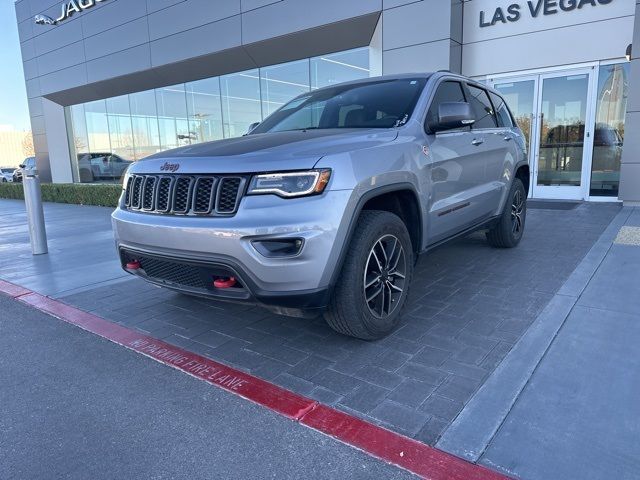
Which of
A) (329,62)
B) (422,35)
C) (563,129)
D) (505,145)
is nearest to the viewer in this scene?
(505,145)

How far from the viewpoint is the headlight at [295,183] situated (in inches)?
107

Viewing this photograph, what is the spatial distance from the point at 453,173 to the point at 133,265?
8.88 feet

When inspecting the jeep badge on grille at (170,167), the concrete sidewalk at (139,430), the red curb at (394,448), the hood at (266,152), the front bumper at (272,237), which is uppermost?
the hood at (266,152)

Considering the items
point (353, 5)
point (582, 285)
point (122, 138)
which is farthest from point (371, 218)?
point (122, 138)

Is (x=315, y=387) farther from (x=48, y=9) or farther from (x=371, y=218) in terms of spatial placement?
(x=48, y=9)

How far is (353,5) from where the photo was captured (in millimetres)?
10695

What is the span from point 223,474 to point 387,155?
212cm

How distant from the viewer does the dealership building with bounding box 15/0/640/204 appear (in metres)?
9.13

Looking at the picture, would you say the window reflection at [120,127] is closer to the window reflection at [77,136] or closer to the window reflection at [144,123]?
the window reflection at [144,123]

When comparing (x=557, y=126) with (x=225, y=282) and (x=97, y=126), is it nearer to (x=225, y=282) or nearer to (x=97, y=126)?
(x=225, y=282)

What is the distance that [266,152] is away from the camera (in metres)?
2.87

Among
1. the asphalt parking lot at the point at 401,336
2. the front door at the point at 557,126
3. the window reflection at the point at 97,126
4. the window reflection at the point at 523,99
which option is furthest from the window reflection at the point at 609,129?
the window reflection at the point at 97,126

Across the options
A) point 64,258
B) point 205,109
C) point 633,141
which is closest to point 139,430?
point 64,258

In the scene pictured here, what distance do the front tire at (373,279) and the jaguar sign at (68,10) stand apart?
18.0 meters
